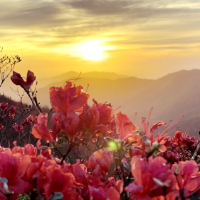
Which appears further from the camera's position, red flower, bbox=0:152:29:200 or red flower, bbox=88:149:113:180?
red flower, bbox=88:149:113:180

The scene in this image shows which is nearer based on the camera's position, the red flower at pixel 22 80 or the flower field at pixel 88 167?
the flower field at pixel 88 167

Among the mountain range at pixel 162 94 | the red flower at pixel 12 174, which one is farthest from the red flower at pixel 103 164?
the mountain range at pixel 162 94

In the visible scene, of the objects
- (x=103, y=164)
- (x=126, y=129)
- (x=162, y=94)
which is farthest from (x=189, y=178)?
(x=162, y=94)

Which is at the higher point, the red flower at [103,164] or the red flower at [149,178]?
the red flower at [149,178]

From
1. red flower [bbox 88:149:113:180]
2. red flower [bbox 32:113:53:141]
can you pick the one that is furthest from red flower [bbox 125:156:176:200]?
red flower [bbox 32:113:53:141]

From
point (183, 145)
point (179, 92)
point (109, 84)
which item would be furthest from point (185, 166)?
point (109, 84)

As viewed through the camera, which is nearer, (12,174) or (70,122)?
(12,174)

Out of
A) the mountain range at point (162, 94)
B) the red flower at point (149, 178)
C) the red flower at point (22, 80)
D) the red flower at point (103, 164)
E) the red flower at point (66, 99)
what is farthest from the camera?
the mountain range at point (162, 94)

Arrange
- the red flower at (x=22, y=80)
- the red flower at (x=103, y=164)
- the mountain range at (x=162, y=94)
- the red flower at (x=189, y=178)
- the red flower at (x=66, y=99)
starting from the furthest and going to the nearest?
the mountain range at (x=162, y=94) → the red flower at (x=22, y=80) → the red flower at (x=66, y=99) → the red flower at (x=103, y=164) → the red flower at (x=189, y=178)

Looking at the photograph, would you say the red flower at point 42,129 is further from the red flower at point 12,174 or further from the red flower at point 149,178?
the red flower at point 149,178

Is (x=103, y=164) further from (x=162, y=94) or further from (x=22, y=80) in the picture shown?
(x=162, y=94)

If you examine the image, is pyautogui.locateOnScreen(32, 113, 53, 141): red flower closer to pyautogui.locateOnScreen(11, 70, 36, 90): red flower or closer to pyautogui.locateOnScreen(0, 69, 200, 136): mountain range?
pyautogui.locateOnScreen(11, 70, 36, 90): red flower

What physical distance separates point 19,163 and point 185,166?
1.90 ft

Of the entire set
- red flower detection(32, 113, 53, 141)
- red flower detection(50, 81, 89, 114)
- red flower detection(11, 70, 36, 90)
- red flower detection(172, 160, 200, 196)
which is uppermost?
red flower detection(11, 70, 36, 90)
